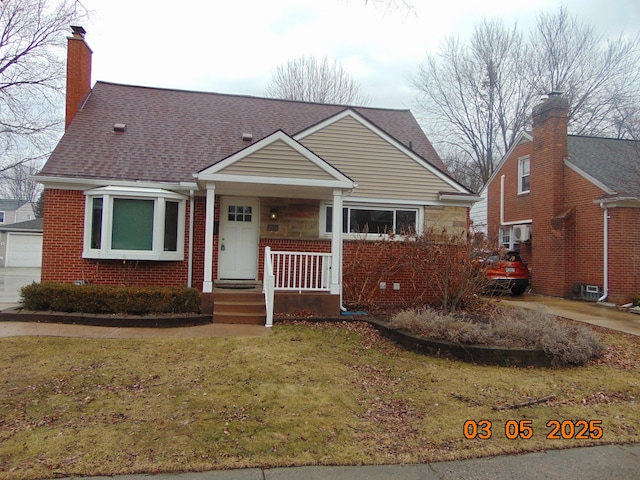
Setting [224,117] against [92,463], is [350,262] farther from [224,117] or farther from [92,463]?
[92,463]

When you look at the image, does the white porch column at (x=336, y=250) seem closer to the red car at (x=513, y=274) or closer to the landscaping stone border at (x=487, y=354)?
the landscaping stone border at (x=487, y=354)

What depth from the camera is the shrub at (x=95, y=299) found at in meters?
8.07

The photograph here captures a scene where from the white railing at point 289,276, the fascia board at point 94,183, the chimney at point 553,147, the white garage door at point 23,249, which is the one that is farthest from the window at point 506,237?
the white garage door at point 23,249

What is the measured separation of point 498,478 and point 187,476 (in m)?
2.38

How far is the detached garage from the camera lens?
93.9 feet

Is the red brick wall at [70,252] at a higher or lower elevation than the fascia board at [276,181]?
lower

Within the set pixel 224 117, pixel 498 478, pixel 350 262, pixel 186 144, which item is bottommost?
pixel 498 478

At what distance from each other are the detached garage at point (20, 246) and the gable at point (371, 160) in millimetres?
27117

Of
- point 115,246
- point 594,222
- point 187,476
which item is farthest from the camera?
point 594,222

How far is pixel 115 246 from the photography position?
30.5 feet

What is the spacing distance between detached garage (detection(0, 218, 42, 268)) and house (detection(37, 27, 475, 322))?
2177cm

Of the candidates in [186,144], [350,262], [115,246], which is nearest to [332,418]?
[350,262]

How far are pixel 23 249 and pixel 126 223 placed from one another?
25.7 meters

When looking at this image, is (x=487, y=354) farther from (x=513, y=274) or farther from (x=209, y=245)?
(x=513, y=274)
